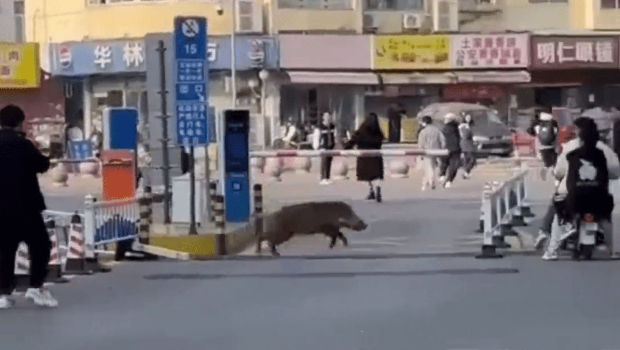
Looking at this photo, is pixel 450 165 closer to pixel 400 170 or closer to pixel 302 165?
pixel 400 170

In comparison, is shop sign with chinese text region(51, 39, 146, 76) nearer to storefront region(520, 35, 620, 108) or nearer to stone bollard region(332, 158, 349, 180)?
stone bollard region(332, 158, 349, 180)

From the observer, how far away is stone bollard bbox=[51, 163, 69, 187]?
36.6 meters

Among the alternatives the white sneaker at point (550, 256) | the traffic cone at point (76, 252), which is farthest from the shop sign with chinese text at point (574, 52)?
the traffic cone at point (76, 252)

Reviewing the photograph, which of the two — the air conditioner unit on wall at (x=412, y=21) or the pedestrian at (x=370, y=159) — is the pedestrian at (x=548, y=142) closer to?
the pedestrian at (x=370, y=159)

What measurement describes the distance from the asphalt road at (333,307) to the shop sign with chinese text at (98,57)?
1160 inches

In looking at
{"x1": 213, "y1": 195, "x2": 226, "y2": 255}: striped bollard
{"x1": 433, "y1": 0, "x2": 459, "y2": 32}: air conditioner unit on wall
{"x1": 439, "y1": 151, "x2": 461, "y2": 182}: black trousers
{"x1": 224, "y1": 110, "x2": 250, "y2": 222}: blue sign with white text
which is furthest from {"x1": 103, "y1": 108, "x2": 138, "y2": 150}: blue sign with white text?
{"x1": 433, "y1": 0, "x2": 459, "y2": 32}: air conditioner unit on wall

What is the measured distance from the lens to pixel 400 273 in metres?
15.5

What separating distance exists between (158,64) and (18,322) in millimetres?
7443

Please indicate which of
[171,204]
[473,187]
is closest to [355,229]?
[171,204]

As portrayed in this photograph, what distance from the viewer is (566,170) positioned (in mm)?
16234

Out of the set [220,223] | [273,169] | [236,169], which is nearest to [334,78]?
[273,169]

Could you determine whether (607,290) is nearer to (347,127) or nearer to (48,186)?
(48,186)

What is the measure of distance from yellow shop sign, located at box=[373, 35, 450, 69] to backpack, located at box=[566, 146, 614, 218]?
1185 inches

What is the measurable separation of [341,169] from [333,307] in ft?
78.1
